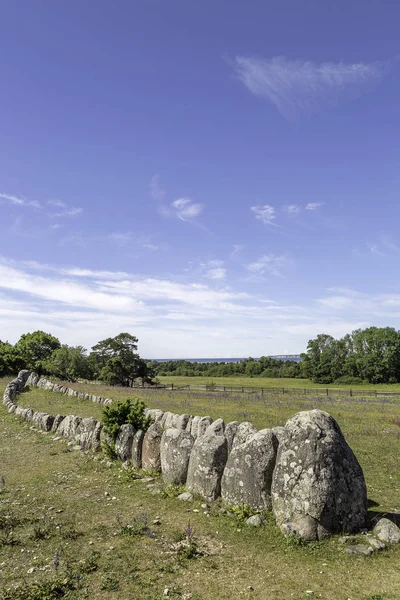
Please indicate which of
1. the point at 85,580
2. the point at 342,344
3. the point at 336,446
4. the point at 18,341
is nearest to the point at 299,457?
the point at 336,446

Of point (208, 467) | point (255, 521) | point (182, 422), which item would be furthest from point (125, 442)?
point (255, 521)

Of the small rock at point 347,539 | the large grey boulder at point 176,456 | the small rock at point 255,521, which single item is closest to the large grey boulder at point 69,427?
the large grey boulder at point 176,456

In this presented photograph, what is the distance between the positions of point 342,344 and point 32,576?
119 m

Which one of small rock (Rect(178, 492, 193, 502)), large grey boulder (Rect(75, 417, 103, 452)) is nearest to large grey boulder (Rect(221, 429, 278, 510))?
small rock (Rect(178, 492, 193, 502))

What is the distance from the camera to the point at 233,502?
985 cm

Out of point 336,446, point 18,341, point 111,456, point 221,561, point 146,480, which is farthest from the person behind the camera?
point 18,341

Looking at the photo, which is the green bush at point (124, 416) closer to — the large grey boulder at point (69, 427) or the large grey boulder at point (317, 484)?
the large grey boulder at point (69, 427)

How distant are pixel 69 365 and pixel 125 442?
6531 centimetres

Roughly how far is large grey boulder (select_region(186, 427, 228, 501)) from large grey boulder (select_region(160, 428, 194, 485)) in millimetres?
571

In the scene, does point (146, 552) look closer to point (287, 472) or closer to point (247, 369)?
point (287, 472)

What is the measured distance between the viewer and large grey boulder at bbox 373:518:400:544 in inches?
319

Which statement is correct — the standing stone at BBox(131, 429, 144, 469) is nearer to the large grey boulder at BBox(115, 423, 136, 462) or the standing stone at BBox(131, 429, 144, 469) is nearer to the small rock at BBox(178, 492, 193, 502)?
the large grey boulder at BBox(115, 423, 136, 462)

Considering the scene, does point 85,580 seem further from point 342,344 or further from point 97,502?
point 342,344

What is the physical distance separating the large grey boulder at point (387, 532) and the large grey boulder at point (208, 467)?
12.9 feet
